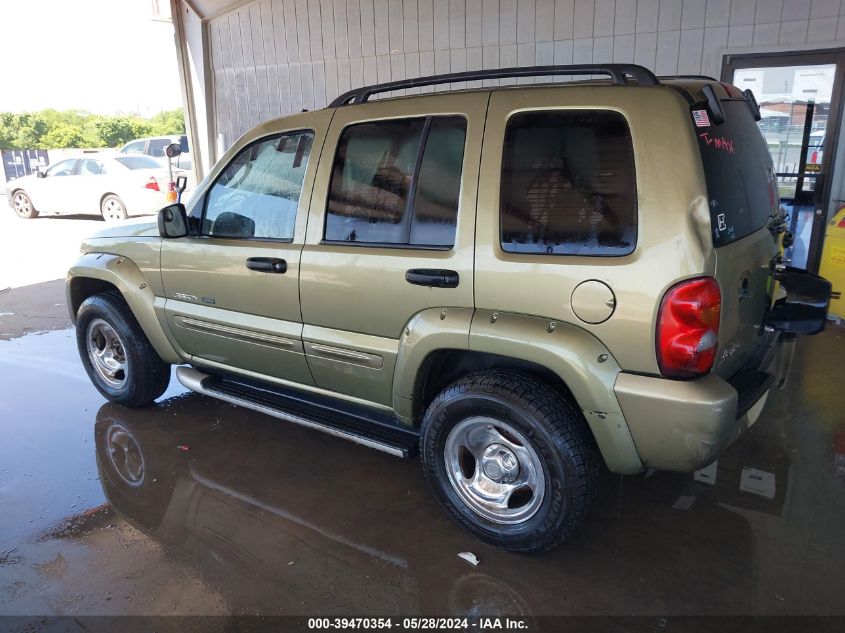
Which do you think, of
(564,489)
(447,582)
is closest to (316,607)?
(447,582)

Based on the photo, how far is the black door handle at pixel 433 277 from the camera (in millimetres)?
2848

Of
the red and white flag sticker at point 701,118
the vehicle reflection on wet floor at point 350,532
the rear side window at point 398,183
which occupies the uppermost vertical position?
the red and white flag sticker at point 701,118

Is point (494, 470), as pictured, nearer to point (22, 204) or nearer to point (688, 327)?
point (688, 327)

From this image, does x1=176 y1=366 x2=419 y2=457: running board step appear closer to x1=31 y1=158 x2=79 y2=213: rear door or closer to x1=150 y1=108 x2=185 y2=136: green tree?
x1=31 y1=158 x2=79 y2=213: rear door

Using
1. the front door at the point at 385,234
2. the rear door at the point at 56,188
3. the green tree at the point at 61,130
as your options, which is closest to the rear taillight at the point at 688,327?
the front door at the point at 385,234

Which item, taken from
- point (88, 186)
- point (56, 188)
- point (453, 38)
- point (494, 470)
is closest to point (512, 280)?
point (494, 470)

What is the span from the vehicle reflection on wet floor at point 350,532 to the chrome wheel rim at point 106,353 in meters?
0.41

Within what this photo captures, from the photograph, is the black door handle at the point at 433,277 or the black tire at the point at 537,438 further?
the black door handle at the point at 433,277

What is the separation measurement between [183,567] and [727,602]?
2349 millimetres

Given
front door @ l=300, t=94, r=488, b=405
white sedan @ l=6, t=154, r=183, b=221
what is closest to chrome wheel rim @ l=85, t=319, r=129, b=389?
front door @ l=300, t=94, r=488, b=405

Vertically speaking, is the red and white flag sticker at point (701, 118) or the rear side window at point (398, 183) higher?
the red and white flag sticker at point (701, 118)

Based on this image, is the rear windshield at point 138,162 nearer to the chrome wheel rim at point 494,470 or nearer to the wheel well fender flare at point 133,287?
the wheel well fender flare at point 133,287

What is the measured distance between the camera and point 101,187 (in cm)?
1353

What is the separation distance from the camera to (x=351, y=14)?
350 inches
